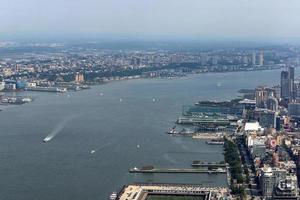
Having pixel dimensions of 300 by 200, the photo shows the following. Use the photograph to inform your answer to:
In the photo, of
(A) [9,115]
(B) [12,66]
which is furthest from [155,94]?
(B) [12,66]

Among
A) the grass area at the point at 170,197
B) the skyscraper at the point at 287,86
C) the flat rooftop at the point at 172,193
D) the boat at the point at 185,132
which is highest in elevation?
the skyscraper at the point at 287,86

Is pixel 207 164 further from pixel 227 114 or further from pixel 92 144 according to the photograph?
pixel 227 114

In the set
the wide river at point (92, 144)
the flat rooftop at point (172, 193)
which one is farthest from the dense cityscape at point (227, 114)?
the wide river at point (92, 144)

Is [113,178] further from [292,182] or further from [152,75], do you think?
[152,75]

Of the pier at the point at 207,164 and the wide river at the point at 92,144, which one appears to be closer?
the wide river at the point at 92,144

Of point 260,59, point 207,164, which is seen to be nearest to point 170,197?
point 207,164

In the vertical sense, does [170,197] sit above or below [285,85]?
below

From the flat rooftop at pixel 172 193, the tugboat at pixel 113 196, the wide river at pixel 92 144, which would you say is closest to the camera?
the tugboat at pixel 113 196

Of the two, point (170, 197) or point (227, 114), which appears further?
point (227, 114)

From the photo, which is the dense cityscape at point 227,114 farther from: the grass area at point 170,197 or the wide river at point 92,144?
the wide river at point 92,144
